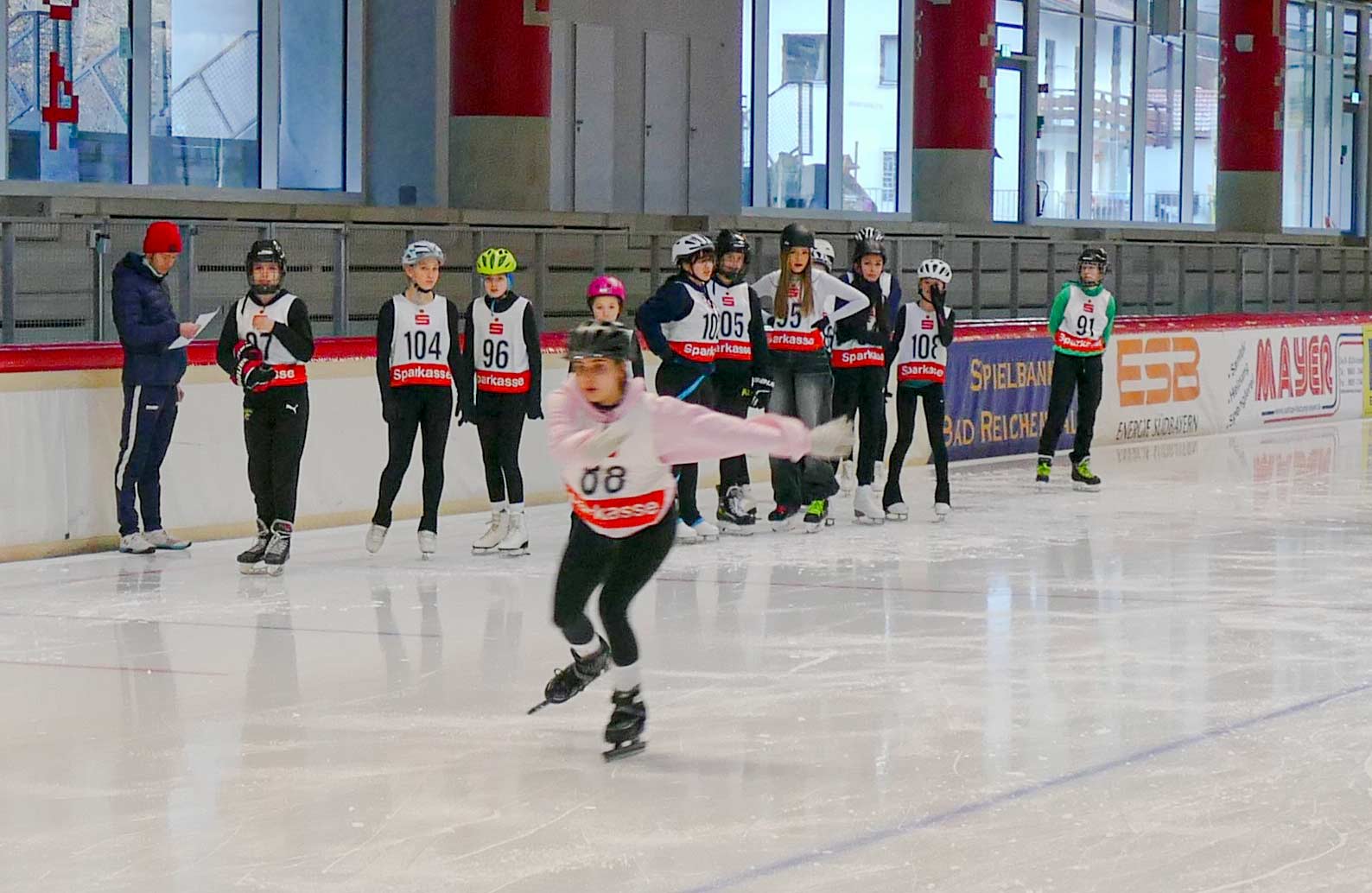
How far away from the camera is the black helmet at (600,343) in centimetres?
572

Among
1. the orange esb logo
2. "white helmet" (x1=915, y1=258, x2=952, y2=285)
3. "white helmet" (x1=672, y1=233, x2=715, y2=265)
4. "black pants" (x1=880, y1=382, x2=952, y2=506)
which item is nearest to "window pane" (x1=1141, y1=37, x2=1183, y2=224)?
the orange esb logo

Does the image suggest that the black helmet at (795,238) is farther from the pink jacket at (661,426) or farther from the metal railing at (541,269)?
the pink jacket at (661,426)

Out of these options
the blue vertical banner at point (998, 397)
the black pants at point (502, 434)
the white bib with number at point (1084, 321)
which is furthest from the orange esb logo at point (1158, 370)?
the black pants at point (502, 434)

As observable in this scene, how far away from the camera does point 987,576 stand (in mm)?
9961

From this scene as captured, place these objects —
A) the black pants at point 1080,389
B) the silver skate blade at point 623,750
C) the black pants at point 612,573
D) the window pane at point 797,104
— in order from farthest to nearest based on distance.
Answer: the window pane at point 797,104 → the black pants at point 1080,389 → the black pants at point 612,573 → the silver skate blade at point 623,750

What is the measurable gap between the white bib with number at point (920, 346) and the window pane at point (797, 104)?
1512 cm

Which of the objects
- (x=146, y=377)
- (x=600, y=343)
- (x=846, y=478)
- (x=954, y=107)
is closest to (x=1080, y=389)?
(x=846, y=478)

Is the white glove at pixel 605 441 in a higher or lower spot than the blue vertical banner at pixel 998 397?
higher

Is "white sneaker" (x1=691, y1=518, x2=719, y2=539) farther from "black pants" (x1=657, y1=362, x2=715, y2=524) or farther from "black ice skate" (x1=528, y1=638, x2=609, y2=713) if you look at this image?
"black ice skate" (x1=528, y1=638, x2=609, y2=713)

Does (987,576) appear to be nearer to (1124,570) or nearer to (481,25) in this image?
(1124,570)

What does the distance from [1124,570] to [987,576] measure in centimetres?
80

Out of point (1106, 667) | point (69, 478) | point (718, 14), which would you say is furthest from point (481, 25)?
point (1106, 667)

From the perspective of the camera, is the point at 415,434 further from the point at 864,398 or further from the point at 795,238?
the point at 864,398

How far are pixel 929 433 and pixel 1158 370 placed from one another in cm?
703
